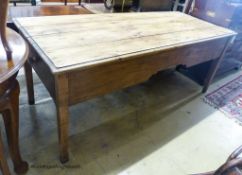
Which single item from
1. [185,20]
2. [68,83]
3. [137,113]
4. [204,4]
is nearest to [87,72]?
[68,83]

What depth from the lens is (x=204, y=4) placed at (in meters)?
2.46

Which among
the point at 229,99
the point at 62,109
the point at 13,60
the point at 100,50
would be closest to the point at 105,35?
the point at 100,50

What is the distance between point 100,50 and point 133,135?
701 millimetres

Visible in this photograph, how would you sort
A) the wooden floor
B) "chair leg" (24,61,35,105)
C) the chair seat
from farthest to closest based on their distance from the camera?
"chair leg" (24,61,35,105)
the wooden floor
the chair seat

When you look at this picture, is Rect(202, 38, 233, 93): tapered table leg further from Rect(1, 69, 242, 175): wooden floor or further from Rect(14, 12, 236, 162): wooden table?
Rect(14, 12, 236, 162): wooden table

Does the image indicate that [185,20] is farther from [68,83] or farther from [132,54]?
[68,83]

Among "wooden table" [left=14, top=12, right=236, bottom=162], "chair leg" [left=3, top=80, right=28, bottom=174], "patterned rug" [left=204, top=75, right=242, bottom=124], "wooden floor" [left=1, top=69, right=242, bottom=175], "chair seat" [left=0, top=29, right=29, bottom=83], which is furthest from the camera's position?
"patterned rug" [left=204, top=75, right=242, bottom=124]

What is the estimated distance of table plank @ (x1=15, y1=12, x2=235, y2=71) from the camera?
103cm

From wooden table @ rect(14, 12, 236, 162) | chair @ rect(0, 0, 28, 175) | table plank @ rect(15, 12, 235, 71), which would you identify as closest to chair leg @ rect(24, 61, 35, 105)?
wooden table @ rect(14, 12, 236, 162)

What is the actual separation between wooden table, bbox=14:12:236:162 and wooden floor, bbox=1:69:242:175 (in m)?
0.17

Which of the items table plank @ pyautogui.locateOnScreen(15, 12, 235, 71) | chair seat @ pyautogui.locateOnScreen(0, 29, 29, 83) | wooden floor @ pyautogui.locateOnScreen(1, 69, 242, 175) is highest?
chair seat @ pyautogui.locateOnScreen(0, 29, 29, 83)

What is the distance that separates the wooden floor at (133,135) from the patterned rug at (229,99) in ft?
0.31

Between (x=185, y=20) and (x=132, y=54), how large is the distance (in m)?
1.00

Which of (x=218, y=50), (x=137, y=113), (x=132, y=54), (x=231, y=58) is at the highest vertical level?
(x=132, y=54)
